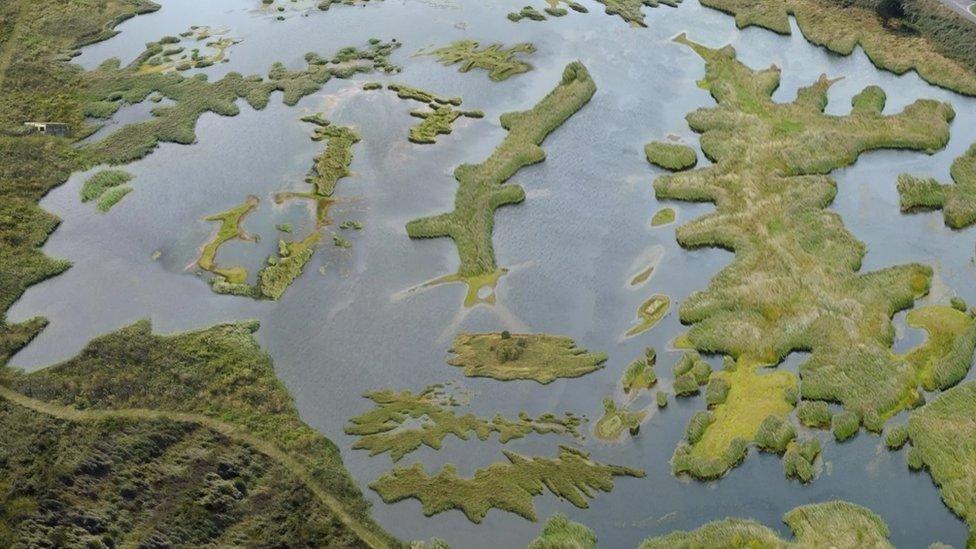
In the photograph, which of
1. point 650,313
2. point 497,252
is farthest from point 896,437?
point 497,252

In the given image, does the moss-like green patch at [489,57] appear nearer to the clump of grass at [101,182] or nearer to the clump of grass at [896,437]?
the clump of grass at [101,182]

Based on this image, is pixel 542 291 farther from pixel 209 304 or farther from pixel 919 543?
pixel 919 543

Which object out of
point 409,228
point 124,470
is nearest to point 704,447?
point 409,228

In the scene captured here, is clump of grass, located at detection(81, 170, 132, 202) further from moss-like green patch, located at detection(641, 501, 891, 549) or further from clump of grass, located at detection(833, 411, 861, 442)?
clump of grass, located at detection(833, 411, 861, 442)

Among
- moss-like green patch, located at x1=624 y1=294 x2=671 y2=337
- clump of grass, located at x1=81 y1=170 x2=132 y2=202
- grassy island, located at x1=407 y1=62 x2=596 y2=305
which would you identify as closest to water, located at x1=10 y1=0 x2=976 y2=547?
moss-like green patch, located at x1=624 y1=294 x2=671 y2=337

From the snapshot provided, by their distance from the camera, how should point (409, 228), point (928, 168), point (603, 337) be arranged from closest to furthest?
point (603, 337) < point (409, 228) < point (928, 168)

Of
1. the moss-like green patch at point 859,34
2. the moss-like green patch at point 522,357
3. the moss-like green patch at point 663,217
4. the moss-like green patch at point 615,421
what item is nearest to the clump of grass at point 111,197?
the moss-like green patch at point 522,357

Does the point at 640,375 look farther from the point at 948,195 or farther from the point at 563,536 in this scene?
the point at 948,195
